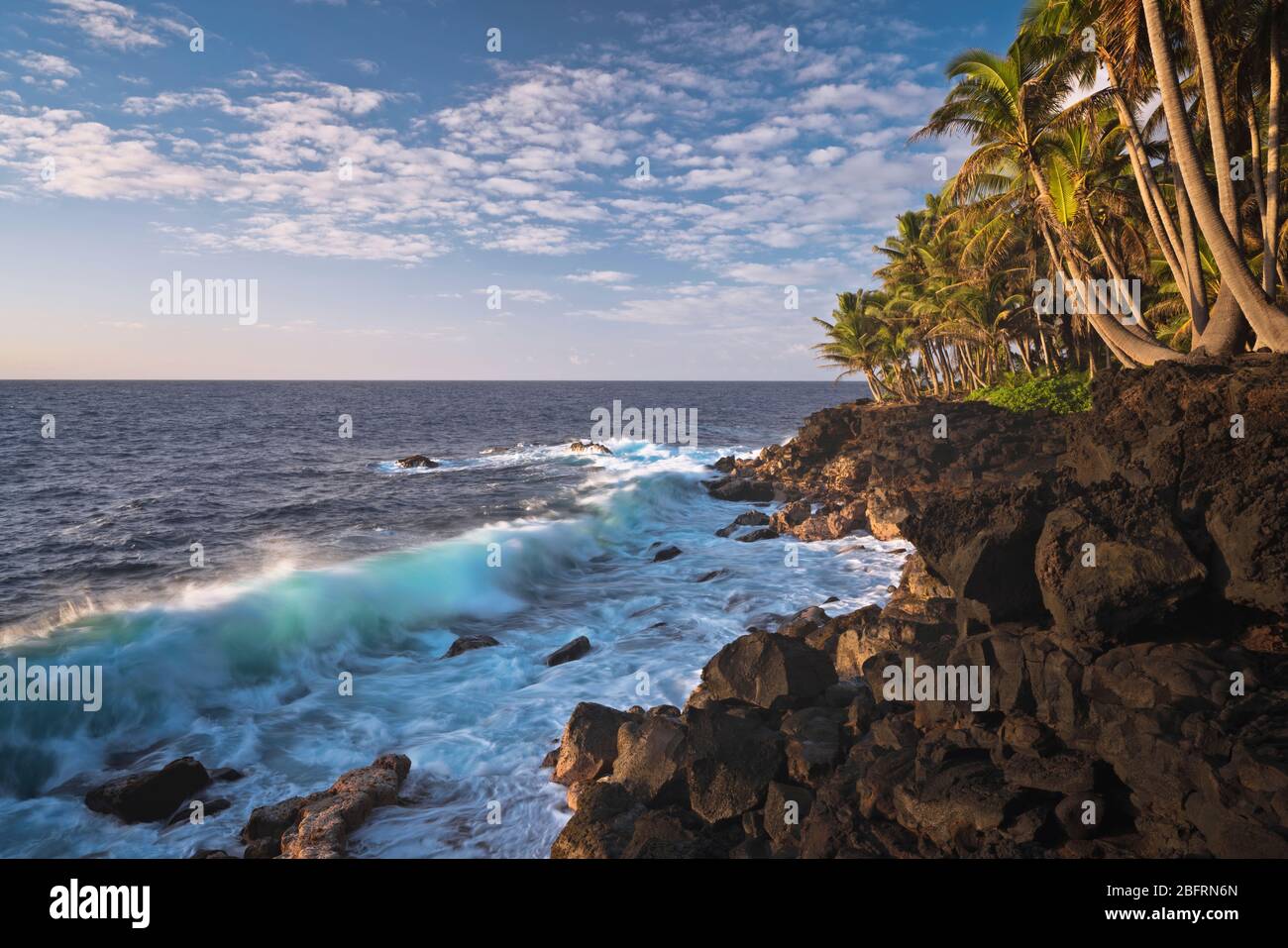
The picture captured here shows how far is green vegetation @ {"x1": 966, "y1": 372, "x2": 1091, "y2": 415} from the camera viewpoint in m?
27.7

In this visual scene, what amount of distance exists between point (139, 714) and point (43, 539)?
1771cm

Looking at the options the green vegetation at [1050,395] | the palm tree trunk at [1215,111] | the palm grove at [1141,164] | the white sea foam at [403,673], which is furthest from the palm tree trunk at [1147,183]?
the white sea foam at [403,673]

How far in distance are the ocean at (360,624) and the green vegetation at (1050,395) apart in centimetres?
1265

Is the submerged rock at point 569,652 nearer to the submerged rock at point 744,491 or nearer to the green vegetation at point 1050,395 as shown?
the submerged rock at point 744,491

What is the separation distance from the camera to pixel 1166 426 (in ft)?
34.9

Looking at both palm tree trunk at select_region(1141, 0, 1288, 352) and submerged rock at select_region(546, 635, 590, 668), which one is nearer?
palm tree trunk at select_region(1141, 0, 1288, 352)

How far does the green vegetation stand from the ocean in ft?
41.5

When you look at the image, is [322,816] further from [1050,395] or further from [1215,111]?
[1050,395]

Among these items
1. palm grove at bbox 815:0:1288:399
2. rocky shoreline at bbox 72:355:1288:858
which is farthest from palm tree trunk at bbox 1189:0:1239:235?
rocky shoreline at bbox 72:355:1288:858

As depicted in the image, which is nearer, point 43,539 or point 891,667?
point 891,667

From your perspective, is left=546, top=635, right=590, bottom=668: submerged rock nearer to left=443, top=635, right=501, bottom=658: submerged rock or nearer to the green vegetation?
left=443, top=635, right=501, bottom=658: submerged rock

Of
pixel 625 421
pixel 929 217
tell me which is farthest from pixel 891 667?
pixel 625 421

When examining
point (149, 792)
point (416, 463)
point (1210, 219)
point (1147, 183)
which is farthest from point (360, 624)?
point (416, 463)
